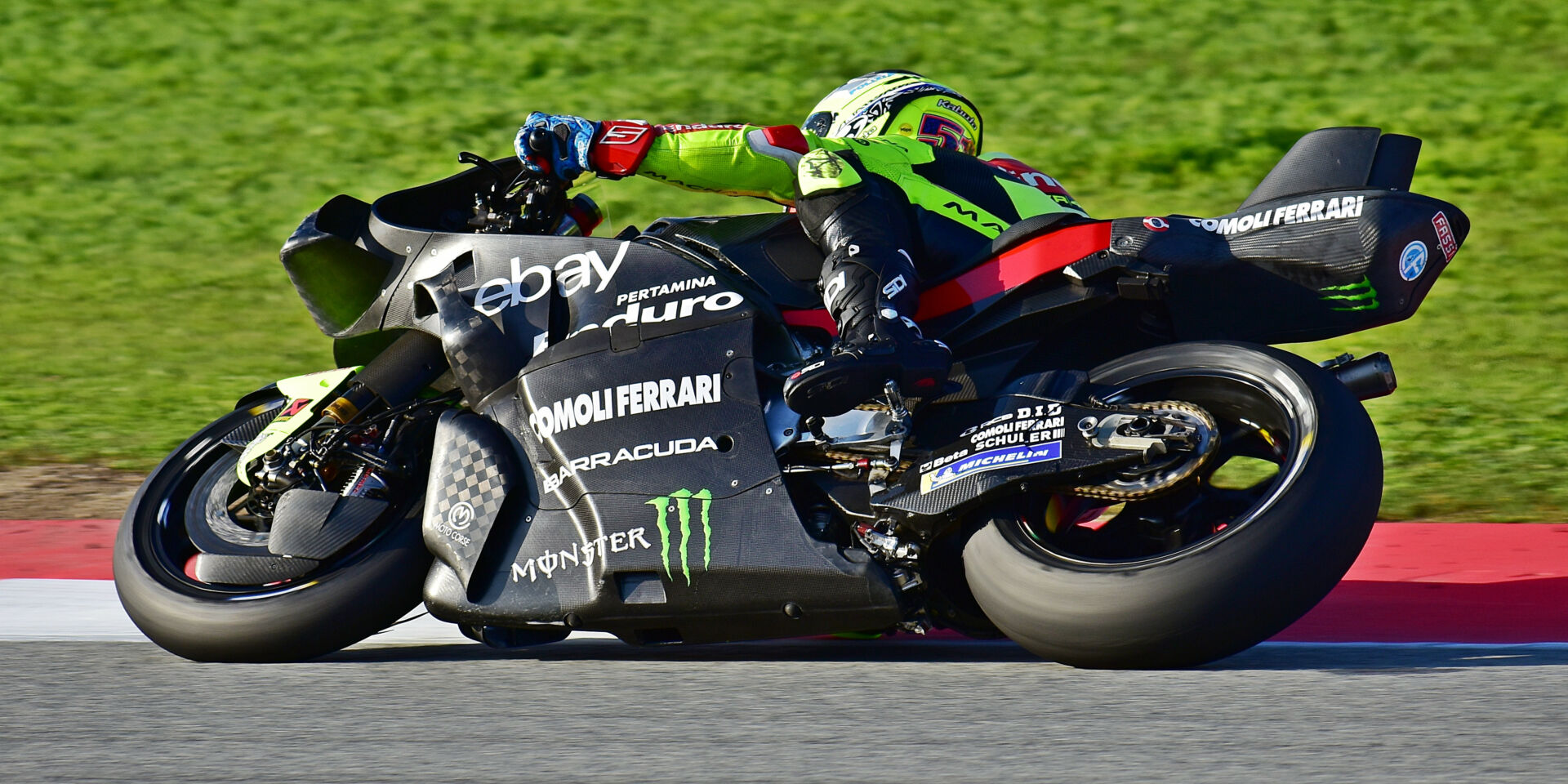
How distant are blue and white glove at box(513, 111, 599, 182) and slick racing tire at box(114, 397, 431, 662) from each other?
0.89 meters

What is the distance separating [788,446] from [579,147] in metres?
0.94

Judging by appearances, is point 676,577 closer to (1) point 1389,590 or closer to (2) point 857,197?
(2) point 857,197

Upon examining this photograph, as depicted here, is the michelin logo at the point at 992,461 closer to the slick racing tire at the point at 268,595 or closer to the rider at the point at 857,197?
the rider at the point at 857,197

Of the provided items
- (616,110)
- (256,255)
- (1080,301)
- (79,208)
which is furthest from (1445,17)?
(1080,301)

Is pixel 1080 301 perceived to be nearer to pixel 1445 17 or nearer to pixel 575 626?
pixel 575 626

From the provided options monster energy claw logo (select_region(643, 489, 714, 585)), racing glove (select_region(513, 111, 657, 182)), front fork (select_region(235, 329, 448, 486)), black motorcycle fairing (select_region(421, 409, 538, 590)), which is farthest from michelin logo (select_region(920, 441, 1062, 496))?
front fork (select_region(235, 329, 448, 486))

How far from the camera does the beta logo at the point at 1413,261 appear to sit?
394 cm

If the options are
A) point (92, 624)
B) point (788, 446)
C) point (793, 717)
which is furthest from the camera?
point (92, 624)

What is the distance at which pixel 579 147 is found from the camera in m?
4.39

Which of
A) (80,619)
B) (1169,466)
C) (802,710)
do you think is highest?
(1169,466)

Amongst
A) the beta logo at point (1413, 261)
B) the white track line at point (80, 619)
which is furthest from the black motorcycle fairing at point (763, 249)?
the beta logo at point (1413, 261)

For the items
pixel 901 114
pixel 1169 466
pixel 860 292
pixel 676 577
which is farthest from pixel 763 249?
pixel 1169 466

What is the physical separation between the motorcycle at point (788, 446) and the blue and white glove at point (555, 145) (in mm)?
191

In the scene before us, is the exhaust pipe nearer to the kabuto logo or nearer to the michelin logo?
the michelin logo
